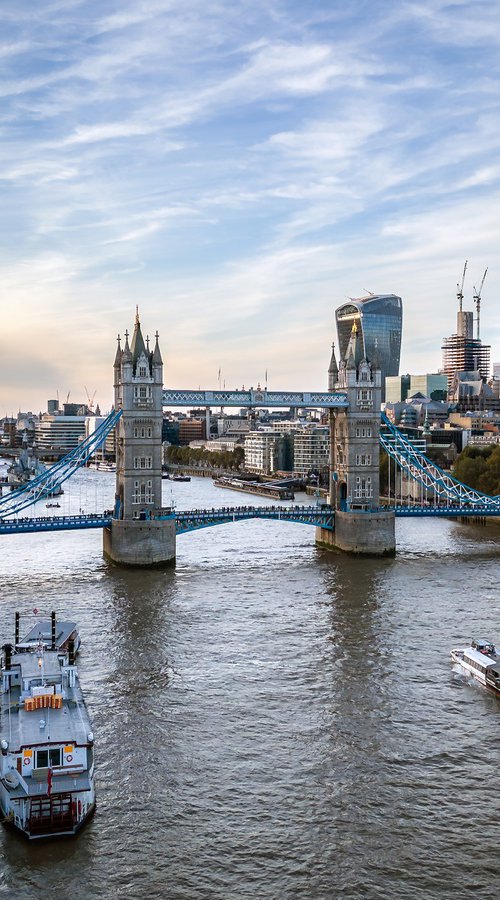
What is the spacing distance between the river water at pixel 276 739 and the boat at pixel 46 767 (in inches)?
23.1

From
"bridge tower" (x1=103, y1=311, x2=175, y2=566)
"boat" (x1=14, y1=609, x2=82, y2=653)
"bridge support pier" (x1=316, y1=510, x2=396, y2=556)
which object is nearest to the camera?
"boat" (x1=14, y1=609, x2=82, y2=653)

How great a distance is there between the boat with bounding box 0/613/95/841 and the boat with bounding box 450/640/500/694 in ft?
61.6

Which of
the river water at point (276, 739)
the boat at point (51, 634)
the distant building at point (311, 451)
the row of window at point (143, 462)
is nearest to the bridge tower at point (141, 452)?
the row of window at point (143, 462)

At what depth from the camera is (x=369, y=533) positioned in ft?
244

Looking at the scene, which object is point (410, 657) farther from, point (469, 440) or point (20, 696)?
point (469, 440)

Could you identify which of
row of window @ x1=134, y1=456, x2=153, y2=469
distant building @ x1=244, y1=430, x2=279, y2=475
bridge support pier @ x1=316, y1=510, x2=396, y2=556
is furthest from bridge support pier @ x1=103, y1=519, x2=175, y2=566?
distant building @ x1=244, y1=430, x2=279, y2=475

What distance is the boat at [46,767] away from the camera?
1065 inches

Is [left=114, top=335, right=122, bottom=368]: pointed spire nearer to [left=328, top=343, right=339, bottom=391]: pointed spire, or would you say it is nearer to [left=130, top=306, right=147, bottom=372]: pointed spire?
[left=130, top=306, right=147, bottom=372]: pointed spire

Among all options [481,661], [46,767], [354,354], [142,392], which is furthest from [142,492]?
[46,767]

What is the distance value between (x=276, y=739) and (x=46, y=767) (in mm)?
10005

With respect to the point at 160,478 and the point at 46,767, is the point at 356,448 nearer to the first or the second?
the point at 160,478

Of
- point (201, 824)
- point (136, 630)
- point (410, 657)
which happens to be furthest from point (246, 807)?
point (136, 630)

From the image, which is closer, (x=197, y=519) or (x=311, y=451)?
(x=197, y=519)

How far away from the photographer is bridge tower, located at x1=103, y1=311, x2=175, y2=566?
68312mm
